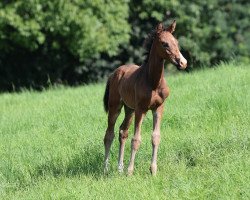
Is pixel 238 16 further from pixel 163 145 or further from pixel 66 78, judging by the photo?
pixel 163 145

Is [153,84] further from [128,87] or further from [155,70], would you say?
[128,87]

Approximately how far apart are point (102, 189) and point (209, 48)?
22418 millimetres

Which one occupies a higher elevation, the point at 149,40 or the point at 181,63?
the point at 149,40

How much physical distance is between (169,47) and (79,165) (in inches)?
98.0

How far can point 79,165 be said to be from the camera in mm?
8945

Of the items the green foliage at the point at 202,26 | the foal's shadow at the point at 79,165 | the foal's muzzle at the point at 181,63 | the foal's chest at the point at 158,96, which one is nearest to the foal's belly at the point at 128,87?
the foal's chest at the point at 158,96

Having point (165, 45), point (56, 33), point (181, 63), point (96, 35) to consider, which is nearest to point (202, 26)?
point (96, 35)

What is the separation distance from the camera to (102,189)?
7395 millimetres

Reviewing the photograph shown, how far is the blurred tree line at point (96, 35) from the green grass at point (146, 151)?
10.2m

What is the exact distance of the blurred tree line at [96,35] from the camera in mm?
23625

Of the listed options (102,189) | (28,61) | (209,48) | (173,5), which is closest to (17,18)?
(28,61)

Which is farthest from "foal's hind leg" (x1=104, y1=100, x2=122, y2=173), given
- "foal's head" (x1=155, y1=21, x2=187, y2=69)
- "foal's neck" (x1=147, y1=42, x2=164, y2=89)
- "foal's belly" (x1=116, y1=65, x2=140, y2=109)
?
"foal's head" (x1=155, y1=21, x2=187, y2=69)

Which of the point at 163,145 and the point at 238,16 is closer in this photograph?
the point at 163,145

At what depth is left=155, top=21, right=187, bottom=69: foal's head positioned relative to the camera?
24.0 ft
